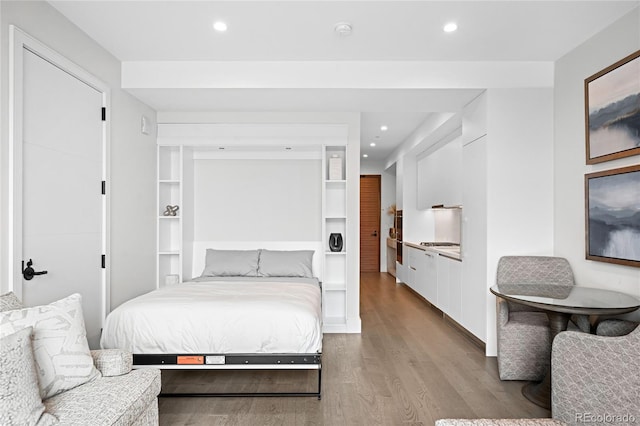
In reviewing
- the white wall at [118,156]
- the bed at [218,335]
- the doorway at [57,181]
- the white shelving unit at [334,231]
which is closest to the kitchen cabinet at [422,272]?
the white shelving unit at [334,231]

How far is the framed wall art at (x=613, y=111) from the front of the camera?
104 inches

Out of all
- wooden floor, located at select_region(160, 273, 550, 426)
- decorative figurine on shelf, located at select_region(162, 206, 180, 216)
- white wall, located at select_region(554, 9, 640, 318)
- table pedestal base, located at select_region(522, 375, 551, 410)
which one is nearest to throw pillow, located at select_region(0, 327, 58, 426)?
wooden floor, located at select_region(160, 273, 550, 426)

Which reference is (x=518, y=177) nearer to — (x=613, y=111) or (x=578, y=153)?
(x=578, y=153)

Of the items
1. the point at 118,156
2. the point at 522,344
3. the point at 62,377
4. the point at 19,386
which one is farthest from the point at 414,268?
the point at 19,386

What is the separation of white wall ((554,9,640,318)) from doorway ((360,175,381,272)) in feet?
18.9

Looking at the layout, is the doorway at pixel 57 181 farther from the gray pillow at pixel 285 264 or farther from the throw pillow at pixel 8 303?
the gray pillow at pixel 285 264

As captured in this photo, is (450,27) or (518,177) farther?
(518,177)

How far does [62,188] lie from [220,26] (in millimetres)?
1615

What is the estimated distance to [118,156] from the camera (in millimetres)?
3506

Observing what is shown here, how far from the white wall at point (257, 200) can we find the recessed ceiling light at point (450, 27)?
87.9 inches

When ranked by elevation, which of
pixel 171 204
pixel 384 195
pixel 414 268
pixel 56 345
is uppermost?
pixel 384 195

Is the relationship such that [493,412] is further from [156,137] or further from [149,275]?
[156,137]

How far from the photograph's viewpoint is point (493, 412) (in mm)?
2578

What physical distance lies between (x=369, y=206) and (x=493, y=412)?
22.4 ft
